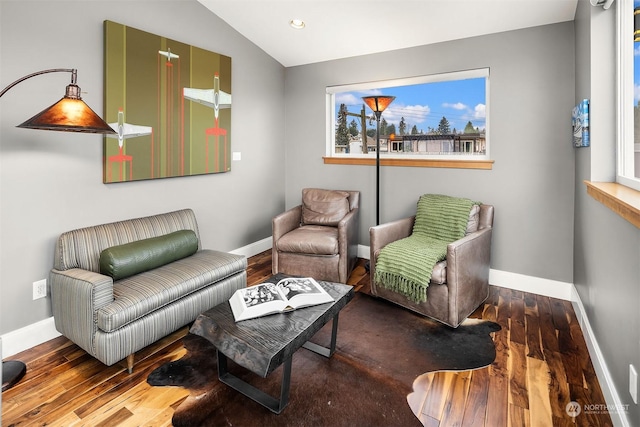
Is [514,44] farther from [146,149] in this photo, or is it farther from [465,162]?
[146,149]

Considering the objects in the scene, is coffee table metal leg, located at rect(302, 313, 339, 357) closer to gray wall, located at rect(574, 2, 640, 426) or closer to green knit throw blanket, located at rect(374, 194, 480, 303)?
green knit throw blanket, located at rect(374, 194, 480, 303)

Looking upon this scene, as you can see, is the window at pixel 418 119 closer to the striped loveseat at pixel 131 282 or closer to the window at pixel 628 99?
the window at pixel 628 99

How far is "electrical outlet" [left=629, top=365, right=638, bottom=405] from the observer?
1.33 metres

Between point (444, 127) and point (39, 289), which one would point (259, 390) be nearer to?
point (39, 289)

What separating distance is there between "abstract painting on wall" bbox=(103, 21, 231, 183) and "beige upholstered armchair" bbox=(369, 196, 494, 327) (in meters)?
1.78

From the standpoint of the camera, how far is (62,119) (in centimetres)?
187

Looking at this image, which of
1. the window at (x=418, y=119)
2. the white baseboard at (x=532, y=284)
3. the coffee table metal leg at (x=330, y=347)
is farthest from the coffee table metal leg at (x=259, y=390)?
the window at (x=418, y=119)

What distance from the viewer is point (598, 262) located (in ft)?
6.61

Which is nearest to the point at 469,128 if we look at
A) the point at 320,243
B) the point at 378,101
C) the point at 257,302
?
the point at 378,101

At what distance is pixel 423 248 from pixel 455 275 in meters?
0.37

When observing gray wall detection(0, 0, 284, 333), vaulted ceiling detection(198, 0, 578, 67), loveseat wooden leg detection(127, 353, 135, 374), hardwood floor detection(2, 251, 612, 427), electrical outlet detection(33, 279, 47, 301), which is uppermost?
vaulted ceiling detection(198, 0, 578, 67)

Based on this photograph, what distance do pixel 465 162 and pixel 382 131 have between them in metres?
1.04

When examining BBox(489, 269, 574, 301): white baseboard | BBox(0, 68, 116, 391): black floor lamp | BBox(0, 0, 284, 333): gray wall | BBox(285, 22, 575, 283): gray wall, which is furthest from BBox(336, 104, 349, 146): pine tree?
BBox(0, 68, 116, 391): black floor lamp

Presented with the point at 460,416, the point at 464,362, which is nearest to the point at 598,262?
the point at 464,362
